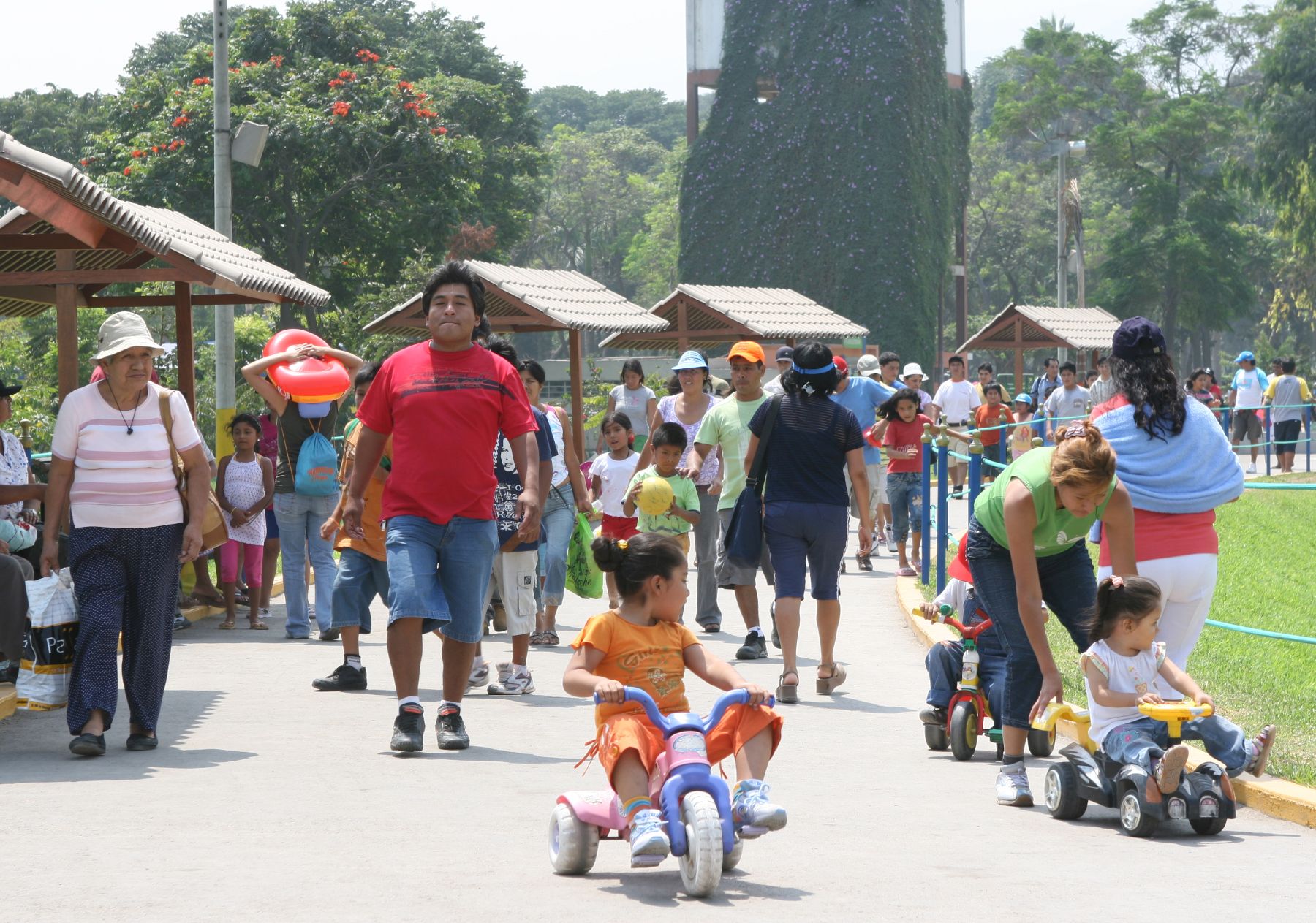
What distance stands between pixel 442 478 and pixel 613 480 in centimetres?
497

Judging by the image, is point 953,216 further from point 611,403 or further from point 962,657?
point 962,657

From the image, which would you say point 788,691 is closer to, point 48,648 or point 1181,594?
point 1181,594

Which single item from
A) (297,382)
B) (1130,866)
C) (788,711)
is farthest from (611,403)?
(1130,866)

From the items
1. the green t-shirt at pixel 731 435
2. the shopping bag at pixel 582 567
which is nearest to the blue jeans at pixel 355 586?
the shopping bag at pixel 582 567

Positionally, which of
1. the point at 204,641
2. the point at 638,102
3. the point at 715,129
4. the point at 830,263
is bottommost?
the point at 204,641

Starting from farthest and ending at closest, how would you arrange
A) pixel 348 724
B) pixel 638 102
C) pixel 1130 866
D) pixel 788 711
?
pixel 638 102 < pixel 788 711 < pixel 348 724 < pixel 1130 866

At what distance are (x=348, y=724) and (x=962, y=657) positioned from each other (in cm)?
297

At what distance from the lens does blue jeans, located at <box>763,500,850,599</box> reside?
9.42 m

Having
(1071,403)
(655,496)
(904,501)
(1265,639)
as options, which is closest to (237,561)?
(655,496)

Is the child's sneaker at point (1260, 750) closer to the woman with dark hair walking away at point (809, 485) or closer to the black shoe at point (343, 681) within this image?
the woman with dark hair walking away at point (809, 485)

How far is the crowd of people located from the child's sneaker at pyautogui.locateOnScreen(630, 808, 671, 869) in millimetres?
11

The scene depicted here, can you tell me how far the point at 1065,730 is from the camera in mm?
8539

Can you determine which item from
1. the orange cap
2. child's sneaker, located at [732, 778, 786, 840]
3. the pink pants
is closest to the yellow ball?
the orange cap

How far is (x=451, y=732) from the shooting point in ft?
25.7
